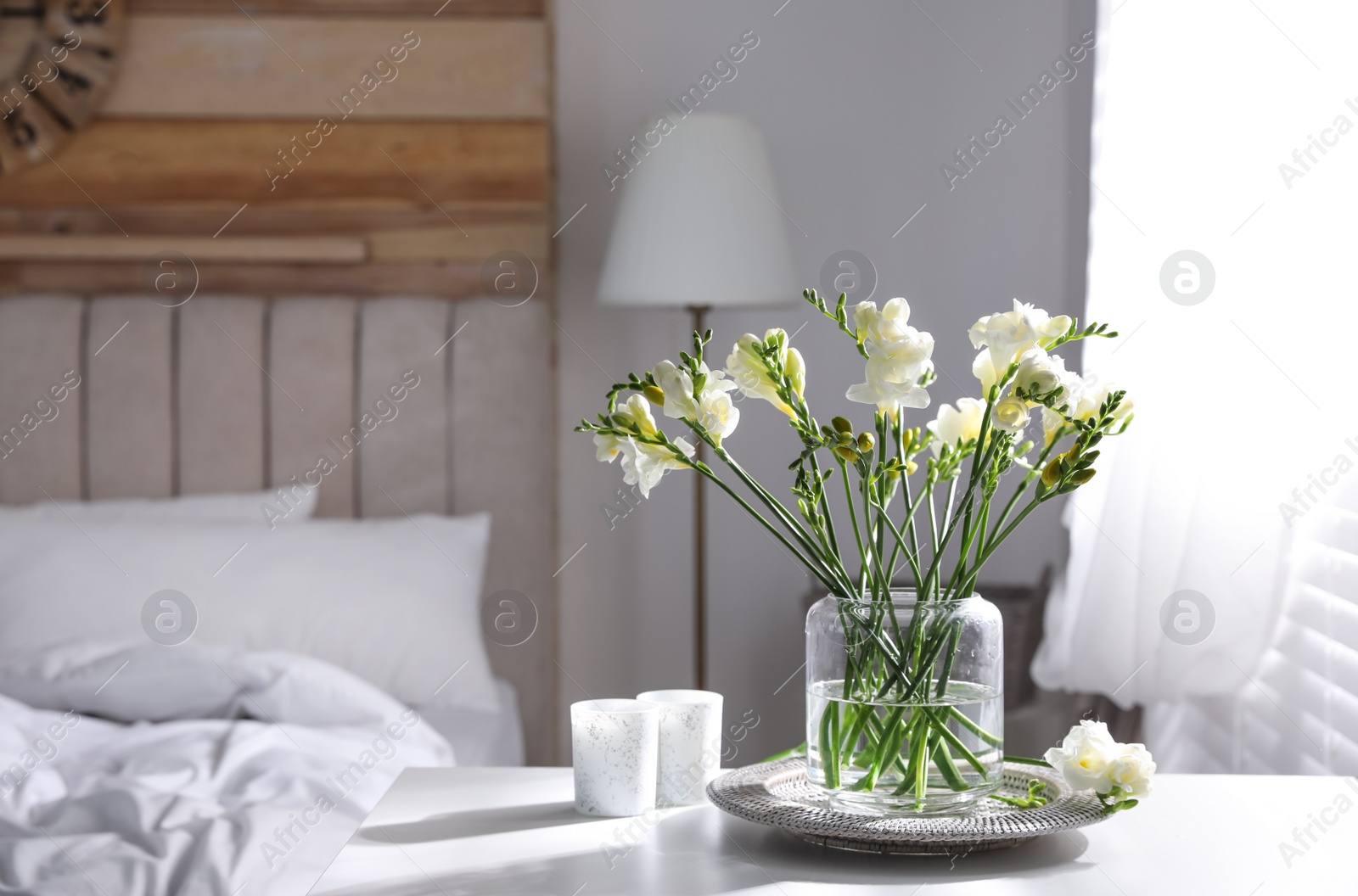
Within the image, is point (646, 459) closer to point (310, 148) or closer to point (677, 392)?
point (677, 392)

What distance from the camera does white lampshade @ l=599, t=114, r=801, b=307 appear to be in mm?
2271

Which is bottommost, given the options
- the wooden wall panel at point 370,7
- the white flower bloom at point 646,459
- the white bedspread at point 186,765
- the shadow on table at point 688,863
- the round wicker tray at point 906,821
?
the white bedspread at point 186,765

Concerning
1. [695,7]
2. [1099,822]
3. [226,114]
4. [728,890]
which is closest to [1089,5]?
[695,7]

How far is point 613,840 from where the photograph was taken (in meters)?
0.97

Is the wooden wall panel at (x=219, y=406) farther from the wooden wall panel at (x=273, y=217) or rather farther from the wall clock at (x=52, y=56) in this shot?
the wall clock at (x=52, y=56)

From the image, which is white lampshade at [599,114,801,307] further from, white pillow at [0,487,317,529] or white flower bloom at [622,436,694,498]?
white flower bloom at [622,436,694,498]

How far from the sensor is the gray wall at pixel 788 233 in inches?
102

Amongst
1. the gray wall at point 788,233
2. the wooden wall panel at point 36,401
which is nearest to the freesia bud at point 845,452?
the gray wall at point 788,233

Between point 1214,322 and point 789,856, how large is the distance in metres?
1.06

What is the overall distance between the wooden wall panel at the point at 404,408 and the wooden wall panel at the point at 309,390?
0.13 feet

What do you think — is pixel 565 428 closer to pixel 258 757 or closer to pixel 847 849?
pixel 258 757

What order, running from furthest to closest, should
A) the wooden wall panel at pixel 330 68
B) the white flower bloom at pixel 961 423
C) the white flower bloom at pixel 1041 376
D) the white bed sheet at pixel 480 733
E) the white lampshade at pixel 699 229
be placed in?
the wooden wall panel at pixel 330 68 < the white lampshade at pixel 699 229 < the white bed sheet at pixel 480 733 < the white flower bloom at pixel 961 423 < the white flower bloom at pixel 1041 376

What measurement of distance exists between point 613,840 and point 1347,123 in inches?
46.3

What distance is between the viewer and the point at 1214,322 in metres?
1.64
